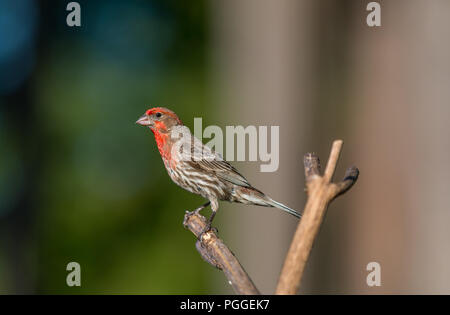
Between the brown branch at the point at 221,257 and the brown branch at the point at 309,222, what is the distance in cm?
46

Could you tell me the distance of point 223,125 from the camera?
1045cm

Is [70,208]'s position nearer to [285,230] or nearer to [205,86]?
[205,86]

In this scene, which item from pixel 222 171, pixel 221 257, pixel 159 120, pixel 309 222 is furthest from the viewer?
pixel 222 171

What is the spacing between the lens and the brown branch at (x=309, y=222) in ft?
9.26

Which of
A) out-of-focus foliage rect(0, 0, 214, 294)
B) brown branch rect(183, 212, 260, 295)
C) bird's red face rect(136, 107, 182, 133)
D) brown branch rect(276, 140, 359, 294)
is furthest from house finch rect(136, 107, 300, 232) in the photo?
out-of-focus foliage rect(0, 0, 214, 294)

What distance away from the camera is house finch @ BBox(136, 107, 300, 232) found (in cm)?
522

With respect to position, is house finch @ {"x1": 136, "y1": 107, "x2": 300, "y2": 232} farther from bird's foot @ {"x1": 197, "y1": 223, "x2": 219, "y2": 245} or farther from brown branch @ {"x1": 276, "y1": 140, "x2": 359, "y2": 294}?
brown branch @ {"x1": 276, "y1": 140, "x2": 359, "y2": 294}

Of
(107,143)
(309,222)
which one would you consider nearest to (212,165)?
(309,222)

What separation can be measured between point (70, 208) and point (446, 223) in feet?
32.2

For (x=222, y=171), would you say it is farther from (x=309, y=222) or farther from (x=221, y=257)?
(x=309, y=222)

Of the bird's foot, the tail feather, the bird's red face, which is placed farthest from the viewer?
the tail feather

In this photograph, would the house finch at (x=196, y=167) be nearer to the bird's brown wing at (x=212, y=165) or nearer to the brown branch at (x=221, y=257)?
the bird's brown wing at (x=212, y=165)

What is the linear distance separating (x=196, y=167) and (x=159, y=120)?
2.67 ft

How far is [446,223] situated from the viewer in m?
7.80
